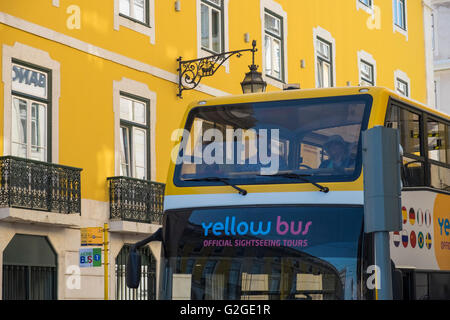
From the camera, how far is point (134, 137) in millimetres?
23953

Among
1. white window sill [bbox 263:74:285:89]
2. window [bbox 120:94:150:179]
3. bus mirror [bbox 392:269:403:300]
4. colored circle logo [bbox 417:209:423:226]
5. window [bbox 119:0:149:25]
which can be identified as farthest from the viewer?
white window sill [bbox 263:74:285:89]

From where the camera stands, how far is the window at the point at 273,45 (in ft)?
96.8

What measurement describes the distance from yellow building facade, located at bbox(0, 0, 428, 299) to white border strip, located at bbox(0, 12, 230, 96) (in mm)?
25

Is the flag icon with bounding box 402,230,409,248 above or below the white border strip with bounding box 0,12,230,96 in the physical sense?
below

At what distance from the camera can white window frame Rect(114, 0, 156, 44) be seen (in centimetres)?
2341

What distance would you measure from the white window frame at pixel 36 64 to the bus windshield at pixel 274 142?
8.22 metres

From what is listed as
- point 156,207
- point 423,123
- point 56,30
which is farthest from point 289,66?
point 423,123

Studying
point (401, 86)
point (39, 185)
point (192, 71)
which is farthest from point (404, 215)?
point (401, 86)

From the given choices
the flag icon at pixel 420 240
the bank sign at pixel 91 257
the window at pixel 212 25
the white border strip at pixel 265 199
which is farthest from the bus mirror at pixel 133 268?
the window at pixel 212 25

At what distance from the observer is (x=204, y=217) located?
1166cm

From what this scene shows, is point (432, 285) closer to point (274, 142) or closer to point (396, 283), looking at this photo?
point (396, 283)

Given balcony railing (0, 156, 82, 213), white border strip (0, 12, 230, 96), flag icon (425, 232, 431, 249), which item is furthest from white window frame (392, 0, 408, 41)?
flag icon (425, 232, 431, 249)

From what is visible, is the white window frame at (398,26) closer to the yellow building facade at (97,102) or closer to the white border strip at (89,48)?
the yellow building facade at (97,102)

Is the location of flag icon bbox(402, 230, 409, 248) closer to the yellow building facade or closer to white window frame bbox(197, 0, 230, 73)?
the yellow building facade
